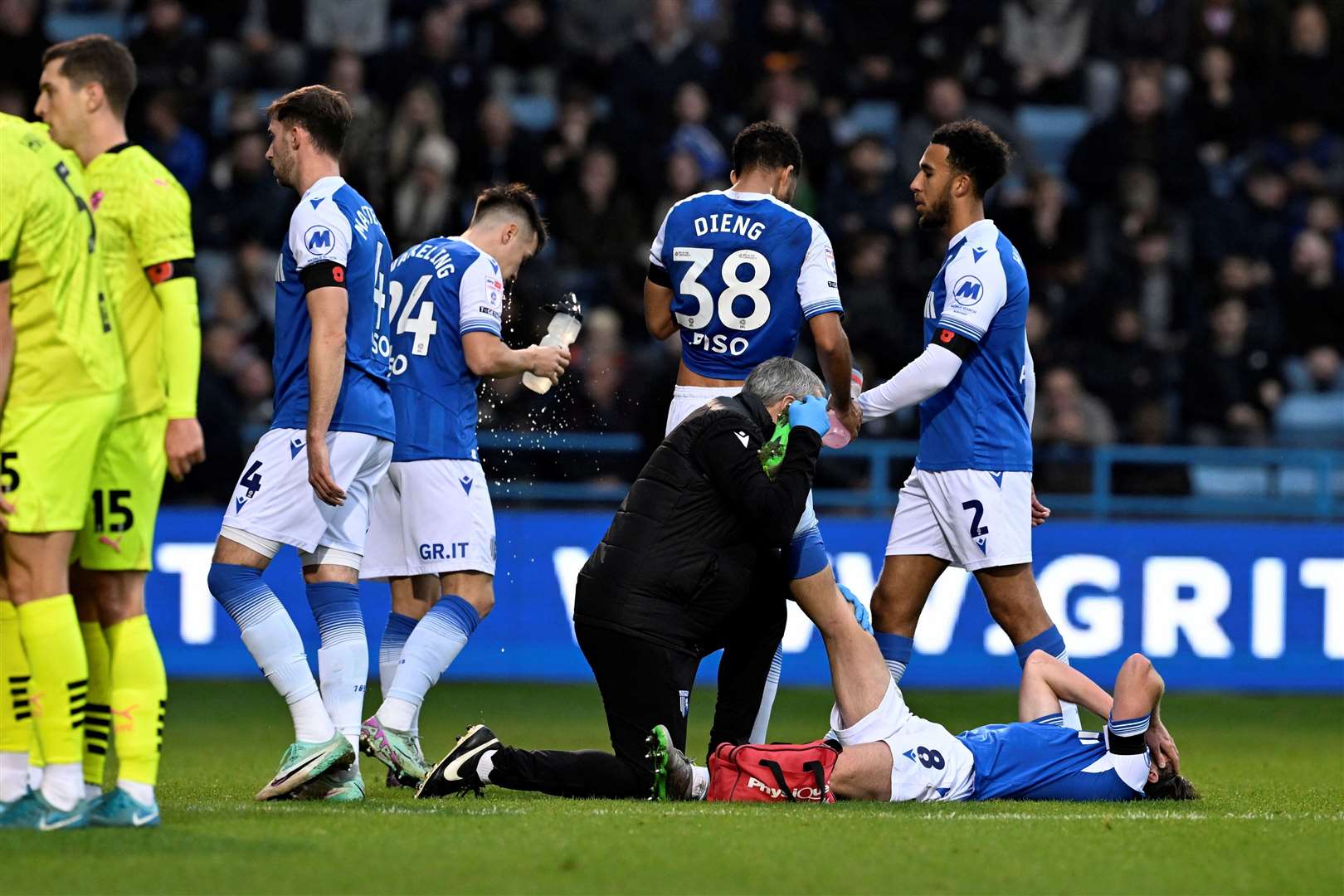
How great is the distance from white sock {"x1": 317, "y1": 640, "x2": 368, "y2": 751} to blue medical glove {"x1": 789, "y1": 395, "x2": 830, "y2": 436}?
1.81 meters

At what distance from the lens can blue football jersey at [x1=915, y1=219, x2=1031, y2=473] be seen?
7.71m

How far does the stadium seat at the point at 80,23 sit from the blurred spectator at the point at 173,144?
1.95 metres

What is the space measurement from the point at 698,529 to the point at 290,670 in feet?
5.08

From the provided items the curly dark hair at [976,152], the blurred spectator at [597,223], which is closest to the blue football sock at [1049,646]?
the curly dark hair at [976,152]

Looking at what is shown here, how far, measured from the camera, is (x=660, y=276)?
816 centimetres

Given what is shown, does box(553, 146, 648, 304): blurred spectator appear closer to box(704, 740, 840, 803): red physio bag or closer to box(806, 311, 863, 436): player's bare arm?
box(806, 311, 863, 436): player's bare arm

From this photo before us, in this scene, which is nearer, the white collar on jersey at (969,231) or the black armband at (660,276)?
the white collar on jersey at (969,231)

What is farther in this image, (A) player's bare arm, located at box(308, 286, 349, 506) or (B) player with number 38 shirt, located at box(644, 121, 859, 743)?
(B) player with number 38 shirt, located at box(644, 121, 859, 743)

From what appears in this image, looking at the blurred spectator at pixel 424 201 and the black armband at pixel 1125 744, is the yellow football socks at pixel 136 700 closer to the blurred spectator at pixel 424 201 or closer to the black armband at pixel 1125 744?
the black armband at pixel 1125 744

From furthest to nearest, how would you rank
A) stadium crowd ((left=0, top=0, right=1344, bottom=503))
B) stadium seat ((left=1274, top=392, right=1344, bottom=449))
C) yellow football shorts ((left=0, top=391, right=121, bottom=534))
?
stadium seat ((left=1274, top=392, right=1344, bottom=449))
stadium crowd ((left=0, top=0, right=1344, bottom=503))
yellow football shorts ((left=0, top=391, right=121, bottom=534))

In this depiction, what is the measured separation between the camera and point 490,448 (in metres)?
12.8

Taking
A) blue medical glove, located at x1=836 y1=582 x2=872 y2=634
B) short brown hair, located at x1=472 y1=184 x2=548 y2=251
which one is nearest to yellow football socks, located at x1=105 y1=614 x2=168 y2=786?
blue medical glove, located at x1=836 y1=582 x2=872 y2=634

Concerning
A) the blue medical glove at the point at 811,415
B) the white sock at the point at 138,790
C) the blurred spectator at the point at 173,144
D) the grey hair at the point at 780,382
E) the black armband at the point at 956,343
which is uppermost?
the blurred spectator at the point at 173,144

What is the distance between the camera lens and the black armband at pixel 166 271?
586 cm
